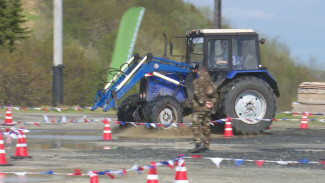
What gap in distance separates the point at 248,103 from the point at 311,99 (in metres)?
8.12

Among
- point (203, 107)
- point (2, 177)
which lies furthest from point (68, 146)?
point (2, 177)

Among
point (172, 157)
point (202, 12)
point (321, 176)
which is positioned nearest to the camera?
point (321, 176)

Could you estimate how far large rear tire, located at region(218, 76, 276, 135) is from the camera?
17594mm

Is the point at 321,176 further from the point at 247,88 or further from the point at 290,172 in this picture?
the point at 247,88

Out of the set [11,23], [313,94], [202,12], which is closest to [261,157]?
[313,94]

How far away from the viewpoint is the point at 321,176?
35.8 ft

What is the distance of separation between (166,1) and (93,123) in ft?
154

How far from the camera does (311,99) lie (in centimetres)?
2541

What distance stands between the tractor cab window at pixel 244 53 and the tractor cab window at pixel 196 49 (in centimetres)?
85

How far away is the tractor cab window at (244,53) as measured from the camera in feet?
58.9

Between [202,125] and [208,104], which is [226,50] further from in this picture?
[202,125]

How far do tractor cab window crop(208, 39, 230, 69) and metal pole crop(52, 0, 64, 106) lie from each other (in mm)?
11383

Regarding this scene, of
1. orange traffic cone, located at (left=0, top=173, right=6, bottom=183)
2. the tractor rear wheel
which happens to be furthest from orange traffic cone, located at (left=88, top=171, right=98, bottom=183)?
the tractor rear wheel

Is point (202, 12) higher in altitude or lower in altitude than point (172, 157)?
higher
